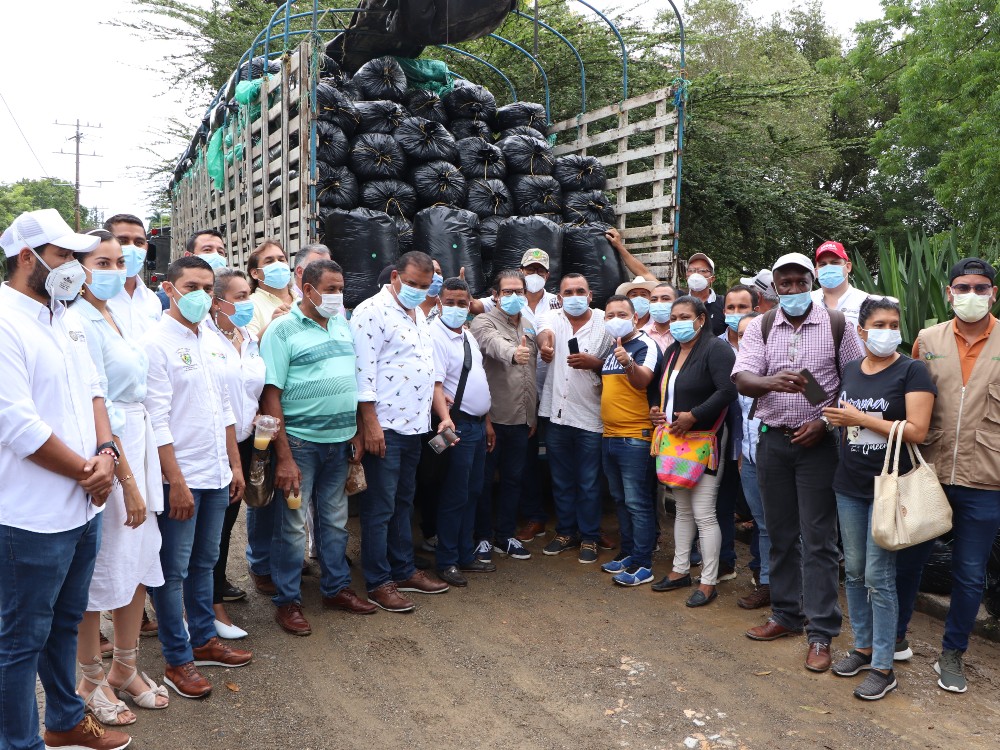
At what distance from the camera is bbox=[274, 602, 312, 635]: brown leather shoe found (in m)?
3.92

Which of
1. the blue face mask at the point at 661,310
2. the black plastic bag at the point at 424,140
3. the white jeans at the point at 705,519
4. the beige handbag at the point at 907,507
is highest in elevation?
the black plastic bag at the point at 424,140

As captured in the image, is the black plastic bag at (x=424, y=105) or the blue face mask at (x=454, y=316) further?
the black plastic bag at (x=424, y=105)

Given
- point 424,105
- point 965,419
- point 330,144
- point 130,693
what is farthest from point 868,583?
point 424,105

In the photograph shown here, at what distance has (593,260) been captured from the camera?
620cm

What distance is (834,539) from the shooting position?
3.73m

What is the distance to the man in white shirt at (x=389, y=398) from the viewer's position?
415 cm

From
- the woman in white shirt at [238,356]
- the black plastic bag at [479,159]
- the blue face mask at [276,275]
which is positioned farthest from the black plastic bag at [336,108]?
the woman in white shirt at [238,356]

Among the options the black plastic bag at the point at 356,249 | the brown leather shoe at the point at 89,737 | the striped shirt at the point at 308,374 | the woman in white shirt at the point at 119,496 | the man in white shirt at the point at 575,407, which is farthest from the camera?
the black plastic bag at the point at 356,249

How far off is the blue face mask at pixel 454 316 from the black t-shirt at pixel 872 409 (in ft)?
6.94

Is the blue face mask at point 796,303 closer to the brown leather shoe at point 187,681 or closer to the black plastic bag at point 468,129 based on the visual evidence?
the brown leather shoe at point 187,681

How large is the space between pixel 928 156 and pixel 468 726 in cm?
1744

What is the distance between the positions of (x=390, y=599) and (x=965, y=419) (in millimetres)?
2836

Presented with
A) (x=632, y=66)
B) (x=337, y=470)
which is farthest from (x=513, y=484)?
(x=632, y=66)

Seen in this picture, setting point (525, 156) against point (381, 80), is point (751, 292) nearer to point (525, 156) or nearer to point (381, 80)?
point (525, 156)
